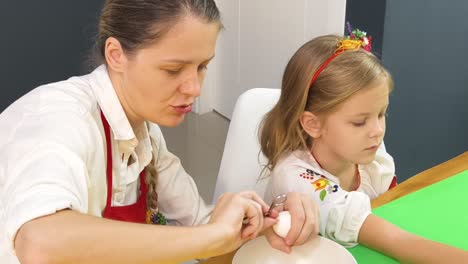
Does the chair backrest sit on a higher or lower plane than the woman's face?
lower

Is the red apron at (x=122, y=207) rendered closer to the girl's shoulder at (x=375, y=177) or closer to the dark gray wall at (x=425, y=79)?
the girl's shoulder at (x=375, y=177)

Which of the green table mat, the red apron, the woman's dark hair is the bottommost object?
the green table mat

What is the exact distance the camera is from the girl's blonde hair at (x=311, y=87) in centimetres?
132

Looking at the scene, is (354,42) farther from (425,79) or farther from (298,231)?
(425,79)

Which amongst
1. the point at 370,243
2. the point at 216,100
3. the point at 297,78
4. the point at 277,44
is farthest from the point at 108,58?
the point at 216,100

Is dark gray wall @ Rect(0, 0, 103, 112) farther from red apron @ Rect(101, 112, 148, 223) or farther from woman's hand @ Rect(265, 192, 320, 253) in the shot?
woman's hand @ Rect(265, 192, 320, 253)

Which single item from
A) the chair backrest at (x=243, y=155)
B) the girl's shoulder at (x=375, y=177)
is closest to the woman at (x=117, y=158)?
the chair backrest at (x=243, y=155)

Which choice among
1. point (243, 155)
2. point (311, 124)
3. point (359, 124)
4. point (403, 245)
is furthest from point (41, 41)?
point (403, 245)

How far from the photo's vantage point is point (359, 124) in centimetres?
132

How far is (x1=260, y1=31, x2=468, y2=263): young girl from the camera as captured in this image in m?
1.26

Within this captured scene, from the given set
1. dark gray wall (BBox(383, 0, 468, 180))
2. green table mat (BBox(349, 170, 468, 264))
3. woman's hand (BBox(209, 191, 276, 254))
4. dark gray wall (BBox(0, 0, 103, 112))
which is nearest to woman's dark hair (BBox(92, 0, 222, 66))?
woman's hand (BBox(209, 191, 276, 254))

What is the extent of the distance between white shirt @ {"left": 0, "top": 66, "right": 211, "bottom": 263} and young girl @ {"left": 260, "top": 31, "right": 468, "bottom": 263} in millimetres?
228

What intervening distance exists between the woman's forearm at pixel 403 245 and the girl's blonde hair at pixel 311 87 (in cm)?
29

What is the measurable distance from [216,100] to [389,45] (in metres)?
1.59
